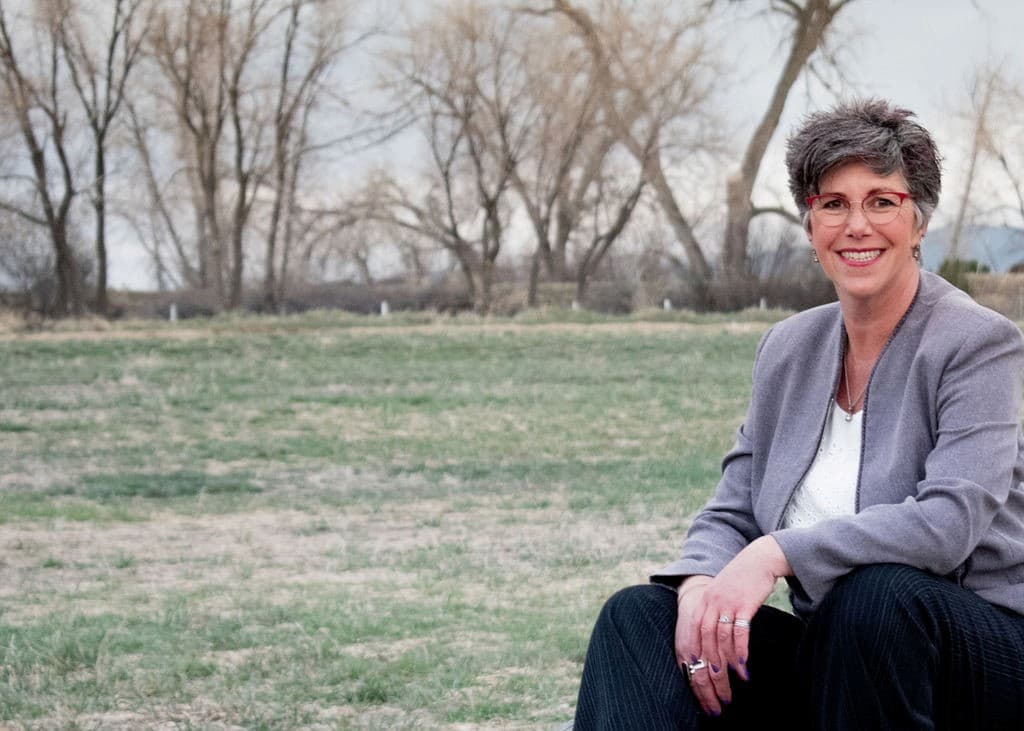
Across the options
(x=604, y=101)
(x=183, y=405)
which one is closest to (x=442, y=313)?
(x=604, y=101)

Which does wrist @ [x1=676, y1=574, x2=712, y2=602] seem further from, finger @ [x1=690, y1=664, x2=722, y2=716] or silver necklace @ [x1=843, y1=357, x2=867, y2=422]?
silver necklace @ [x1=843, y1=357, x2=867, y2=422]

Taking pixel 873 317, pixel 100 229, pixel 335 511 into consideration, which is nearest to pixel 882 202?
pixel 873 317

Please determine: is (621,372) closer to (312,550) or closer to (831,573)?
(312,550)

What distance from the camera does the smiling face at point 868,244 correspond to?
1.93 meters

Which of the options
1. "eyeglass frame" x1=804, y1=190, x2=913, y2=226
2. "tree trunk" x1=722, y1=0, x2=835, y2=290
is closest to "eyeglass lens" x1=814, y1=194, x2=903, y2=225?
"eyeglass frame" x1=804, y1=190, x2=913, y2=226

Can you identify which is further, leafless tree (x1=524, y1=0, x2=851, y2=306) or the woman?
leafless tree (x1=524, y1=0, x2=851, y2=306)

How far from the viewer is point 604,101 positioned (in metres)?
19.4

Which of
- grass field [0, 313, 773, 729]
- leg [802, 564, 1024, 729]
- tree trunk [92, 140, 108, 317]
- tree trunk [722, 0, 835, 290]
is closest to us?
leg [802, 564, 1024, 729]

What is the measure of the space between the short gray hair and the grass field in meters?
1.67

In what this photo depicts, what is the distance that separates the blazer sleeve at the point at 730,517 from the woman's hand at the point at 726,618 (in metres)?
0.19

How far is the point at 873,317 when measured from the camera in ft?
6.56

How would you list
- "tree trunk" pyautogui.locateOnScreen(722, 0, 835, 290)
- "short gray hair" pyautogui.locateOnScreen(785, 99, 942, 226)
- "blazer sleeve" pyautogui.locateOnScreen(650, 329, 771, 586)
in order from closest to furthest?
"short gray hair" pyautogui.locateOnScreen(785, 99, 942, 226) → "blazer sleeve" pyautogui.locateOnScreen(650, 329, 771, 586) → "tree trunk" pyautogui.locateOnScreen(722, 0, 835, 290)

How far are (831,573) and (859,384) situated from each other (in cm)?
33

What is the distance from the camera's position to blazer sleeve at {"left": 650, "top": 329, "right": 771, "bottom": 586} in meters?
2.07
